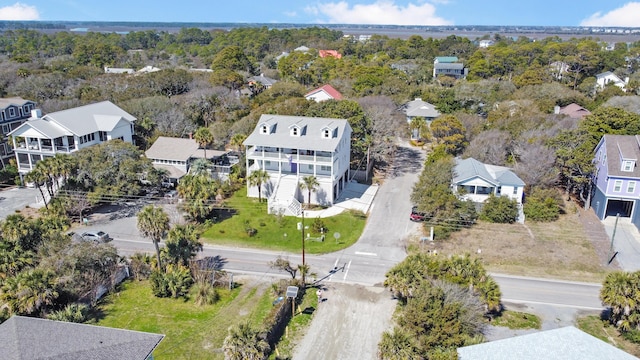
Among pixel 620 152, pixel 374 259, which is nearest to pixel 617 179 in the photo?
pixel 620 152

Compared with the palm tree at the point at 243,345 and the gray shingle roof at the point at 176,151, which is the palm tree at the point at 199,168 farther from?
the palm tree at the point at 243,345

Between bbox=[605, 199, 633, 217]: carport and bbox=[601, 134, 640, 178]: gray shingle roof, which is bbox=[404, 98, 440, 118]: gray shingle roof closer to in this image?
bbox=[601, 134, 640, 178]: gray shingle roof

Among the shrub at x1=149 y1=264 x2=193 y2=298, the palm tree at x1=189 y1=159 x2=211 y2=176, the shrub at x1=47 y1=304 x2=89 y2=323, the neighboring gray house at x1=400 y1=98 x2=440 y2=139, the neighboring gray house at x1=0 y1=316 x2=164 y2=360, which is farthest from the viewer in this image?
the neighboring gray house at x1=400 y1=98 x2=440 y2=139

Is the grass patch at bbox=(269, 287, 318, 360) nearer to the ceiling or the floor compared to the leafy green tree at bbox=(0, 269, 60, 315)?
nearer to the floor

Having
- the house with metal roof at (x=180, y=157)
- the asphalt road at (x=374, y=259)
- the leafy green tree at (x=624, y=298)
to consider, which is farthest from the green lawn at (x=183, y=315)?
the leafy green tree at (x=624, y=298)

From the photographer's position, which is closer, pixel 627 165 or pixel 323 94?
pixel 627 165

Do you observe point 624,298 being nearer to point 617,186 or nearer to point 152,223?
point 617,186

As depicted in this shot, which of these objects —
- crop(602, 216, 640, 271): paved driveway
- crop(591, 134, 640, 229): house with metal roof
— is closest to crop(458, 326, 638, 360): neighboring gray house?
crop(602, 216, 640, 271): paved driveway
